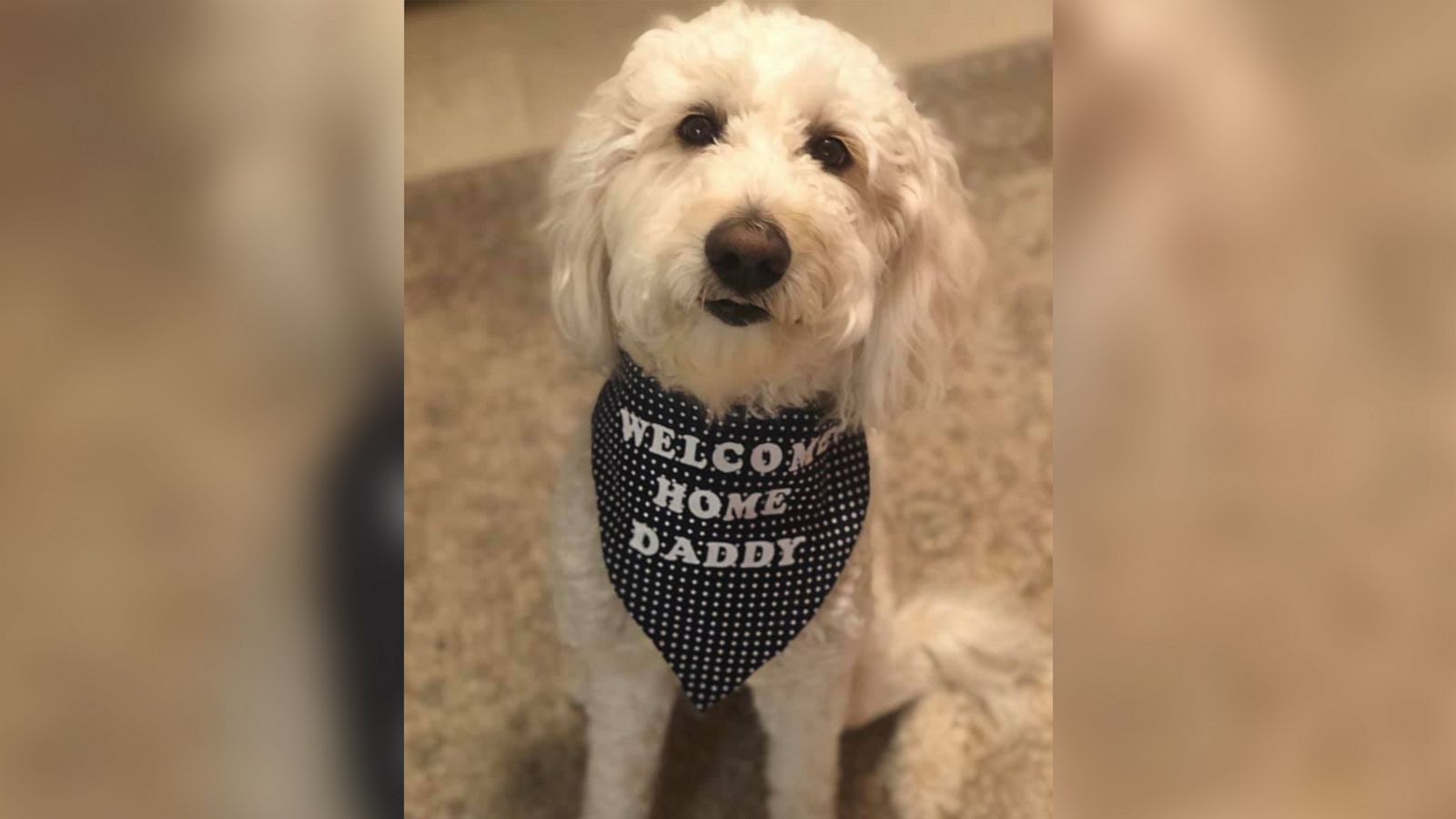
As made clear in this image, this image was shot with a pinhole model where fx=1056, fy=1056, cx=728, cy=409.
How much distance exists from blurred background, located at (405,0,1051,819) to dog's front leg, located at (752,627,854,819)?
79mm

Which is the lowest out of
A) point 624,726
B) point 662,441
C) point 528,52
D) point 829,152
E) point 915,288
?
point 624,726

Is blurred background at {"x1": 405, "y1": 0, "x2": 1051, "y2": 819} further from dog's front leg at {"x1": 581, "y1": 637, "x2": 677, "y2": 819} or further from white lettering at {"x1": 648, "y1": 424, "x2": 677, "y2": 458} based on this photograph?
white lettering at {"x1": 648, "y1": 424, "x2": 677, "y2": 458}

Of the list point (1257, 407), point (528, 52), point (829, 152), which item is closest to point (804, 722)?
point (829, 152)

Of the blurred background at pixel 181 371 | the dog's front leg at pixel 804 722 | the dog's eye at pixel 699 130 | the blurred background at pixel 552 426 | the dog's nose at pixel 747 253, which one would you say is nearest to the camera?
the blurred background at pixel 181 371

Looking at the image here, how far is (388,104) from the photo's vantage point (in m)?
0.29

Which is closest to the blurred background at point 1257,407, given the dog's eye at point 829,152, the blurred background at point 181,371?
the blurred background at point 181,371

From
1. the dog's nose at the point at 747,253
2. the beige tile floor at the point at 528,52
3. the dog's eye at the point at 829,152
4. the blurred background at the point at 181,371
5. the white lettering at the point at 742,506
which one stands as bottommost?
the white lettering at the point at 742,506

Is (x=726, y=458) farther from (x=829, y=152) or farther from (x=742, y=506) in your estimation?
(x=829, y=152)

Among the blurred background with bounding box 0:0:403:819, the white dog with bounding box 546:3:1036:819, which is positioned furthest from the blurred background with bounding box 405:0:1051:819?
the blurred background with bounding box 0:0:403:819

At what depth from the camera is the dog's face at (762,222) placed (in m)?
0.76

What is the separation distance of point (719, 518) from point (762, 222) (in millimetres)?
282

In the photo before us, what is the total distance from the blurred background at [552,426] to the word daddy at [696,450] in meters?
0.23

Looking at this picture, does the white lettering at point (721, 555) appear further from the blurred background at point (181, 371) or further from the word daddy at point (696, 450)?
the blurred background at point (181, 371)

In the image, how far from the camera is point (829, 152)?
839 millimetres
